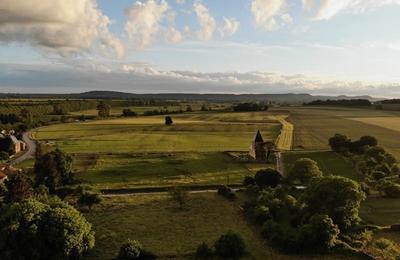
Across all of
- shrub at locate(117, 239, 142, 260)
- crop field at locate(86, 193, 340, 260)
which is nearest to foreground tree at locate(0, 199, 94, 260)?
crop field at locate(86, 193, 340, 260)

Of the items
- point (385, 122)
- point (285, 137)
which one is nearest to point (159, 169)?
point (285, 137)

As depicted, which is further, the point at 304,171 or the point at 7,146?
the point at 7,146

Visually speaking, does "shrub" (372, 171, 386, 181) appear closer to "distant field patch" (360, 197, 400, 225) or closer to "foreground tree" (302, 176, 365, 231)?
"distant field patch" (360, 197, 400, 225)

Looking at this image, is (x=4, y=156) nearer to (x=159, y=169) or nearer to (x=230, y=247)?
(x=159, y=169)

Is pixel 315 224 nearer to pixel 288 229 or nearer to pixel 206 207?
pixel 288 229

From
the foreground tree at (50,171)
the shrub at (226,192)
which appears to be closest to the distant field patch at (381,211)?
the shrub at (226,192)
